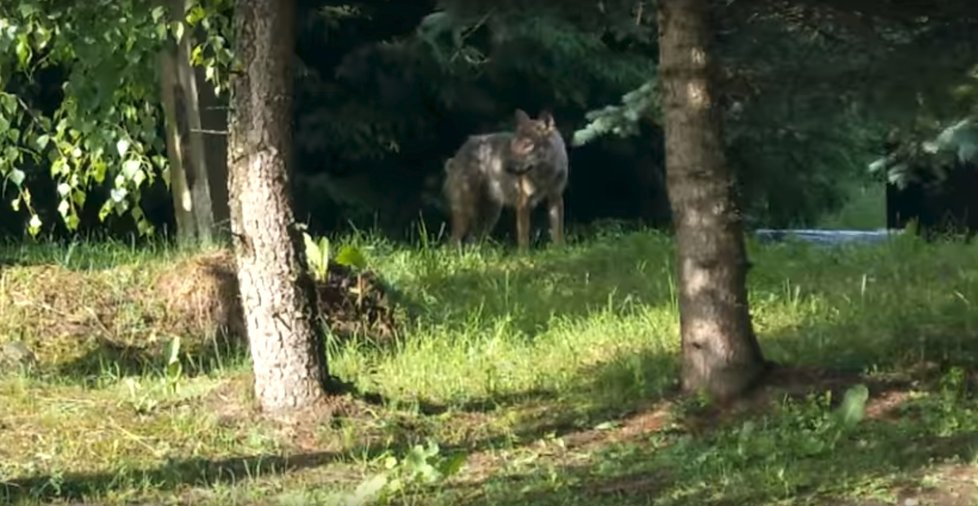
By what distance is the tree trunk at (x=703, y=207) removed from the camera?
7.34 metres

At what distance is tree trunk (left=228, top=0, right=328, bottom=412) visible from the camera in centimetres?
752

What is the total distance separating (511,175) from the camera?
16.0m

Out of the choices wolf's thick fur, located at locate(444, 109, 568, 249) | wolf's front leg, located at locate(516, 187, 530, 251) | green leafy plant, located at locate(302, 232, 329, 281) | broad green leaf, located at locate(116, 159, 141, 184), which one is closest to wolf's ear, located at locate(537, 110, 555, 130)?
wolf's thick fur, located at locate(444, 109, 568, 249)

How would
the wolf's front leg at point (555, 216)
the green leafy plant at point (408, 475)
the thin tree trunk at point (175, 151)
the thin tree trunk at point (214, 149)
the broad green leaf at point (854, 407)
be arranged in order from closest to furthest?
the green leafy plant at point (408, 475), the broad green leaf at point (854, 407), the thin tree trunk at point (214, 149), the thin tree trunk at point (175, 151), the wolf's front leg at point (555, 216)

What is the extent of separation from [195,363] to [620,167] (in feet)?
36.1

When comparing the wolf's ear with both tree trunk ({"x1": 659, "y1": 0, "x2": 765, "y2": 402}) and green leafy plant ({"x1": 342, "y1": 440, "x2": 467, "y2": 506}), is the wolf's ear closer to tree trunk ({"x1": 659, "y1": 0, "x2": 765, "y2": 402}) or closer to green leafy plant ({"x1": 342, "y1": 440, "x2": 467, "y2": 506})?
tree trunk ({"x1": 659, "y1": 0, "x2": 765, "y2": 402})

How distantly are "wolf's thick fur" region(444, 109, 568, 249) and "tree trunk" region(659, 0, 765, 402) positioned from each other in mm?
8338

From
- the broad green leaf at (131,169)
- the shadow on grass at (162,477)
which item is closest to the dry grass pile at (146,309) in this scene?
the broad green leaf at (131,169)

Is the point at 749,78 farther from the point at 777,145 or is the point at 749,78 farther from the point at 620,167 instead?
the point at 620,167

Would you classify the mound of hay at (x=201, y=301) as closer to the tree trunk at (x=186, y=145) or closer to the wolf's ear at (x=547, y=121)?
the tree trunk at (x=186, y=145)

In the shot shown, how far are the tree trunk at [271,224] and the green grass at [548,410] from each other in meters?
0.25

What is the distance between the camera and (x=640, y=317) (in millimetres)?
9820

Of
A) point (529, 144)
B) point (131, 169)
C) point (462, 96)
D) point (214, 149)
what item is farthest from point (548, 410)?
point (462, 96)

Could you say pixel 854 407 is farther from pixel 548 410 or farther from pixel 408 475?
pixel 408 475
